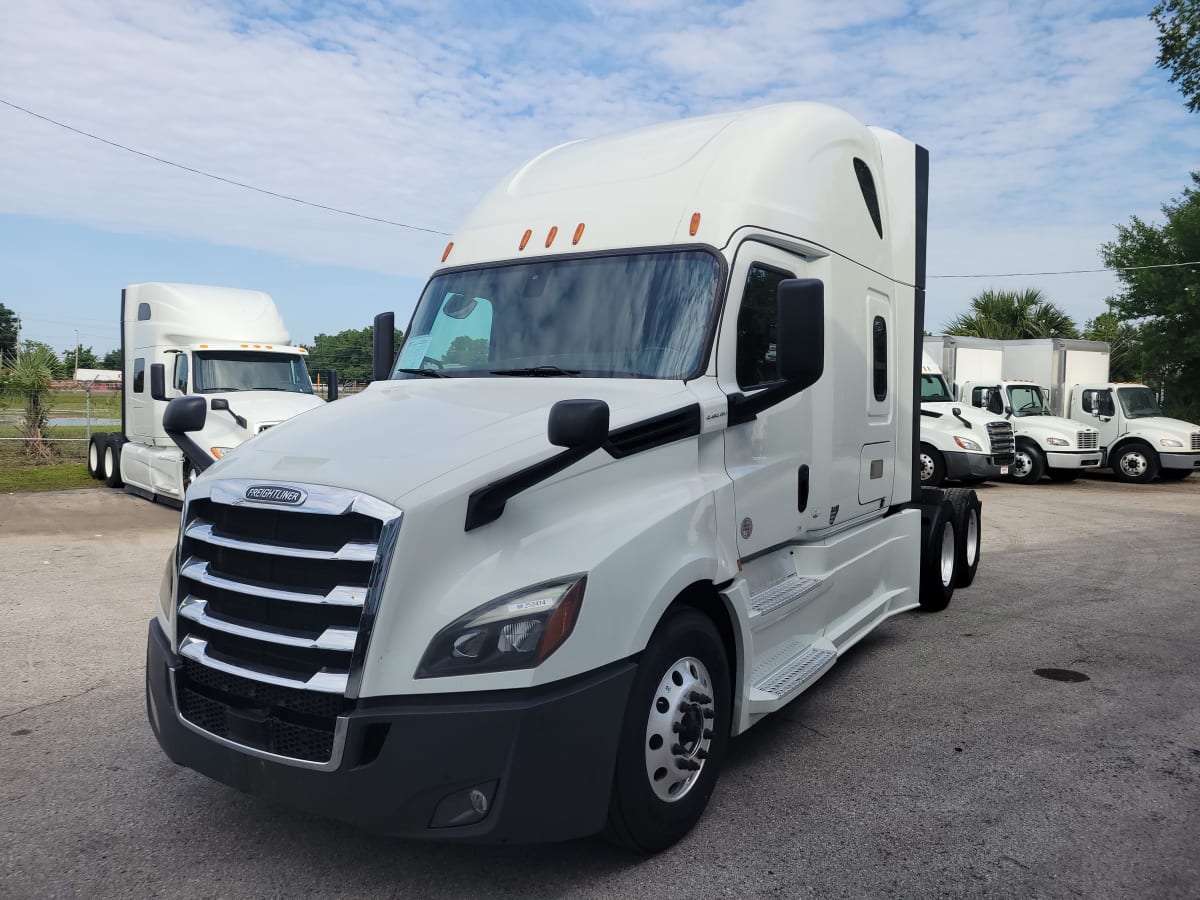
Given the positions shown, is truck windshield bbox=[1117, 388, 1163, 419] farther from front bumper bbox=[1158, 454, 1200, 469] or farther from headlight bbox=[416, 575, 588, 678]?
headlight bbox=[416, 575, 588, 678]

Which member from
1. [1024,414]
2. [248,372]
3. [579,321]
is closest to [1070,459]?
[1024,414]

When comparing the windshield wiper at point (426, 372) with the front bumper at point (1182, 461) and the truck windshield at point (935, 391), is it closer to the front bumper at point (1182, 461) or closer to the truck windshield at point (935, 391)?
the truck windshield at point (935, 391)

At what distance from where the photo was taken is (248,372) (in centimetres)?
1505

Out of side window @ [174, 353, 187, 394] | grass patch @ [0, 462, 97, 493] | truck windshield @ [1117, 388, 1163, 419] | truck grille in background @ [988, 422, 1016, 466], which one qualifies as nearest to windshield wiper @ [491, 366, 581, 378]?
side window @ [174, 353, 187, 394]

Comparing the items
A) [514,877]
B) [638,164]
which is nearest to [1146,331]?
[638,164]

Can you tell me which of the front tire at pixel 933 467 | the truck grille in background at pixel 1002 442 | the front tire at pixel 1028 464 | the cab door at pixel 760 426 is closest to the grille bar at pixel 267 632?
the cab door at pixel 760 426

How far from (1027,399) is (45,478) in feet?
66.5

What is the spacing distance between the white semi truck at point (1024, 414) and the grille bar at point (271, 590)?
18117 millimetres

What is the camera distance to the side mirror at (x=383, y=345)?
224 inches

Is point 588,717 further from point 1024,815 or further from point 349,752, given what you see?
point 1024,815

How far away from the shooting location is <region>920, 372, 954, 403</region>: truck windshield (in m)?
18.5

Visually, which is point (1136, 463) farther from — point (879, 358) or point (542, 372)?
point (542, 372)

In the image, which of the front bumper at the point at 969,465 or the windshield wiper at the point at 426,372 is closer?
→ the windshield wiper at the point at 426,372

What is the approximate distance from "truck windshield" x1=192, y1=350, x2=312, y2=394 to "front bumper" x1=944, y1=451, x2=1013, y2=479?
11.3 m
